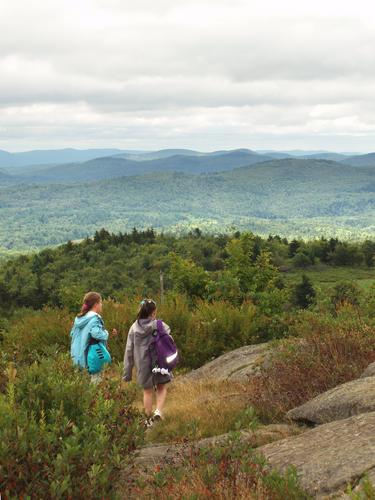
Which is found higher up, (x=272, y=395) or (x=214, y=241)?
(x=272, y=395)

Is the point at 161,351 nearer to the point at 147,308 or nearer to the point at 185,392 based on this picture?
the point at 147,308

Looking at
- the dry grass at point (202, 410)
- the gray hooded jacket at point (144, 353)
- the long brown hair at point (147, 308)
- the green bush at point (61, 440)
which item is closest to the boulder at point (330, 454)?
the dry grass at point (202, 410)

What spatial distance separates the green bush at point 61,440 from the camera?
12.0 ft

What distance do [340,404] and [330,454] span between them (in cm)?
148

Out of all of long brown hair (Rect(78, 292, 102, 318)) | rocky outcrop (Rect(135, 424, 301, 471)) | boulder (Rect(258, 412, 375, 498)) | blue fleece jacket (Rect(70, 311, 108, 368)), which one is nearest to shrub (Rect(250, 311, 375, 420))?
rocky outcrop (Rect(135, 424, 301, 471))

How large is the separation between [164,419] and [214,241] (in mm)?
108361

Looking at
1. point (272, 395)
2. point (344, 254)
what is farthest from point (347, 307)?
point (344, 254)

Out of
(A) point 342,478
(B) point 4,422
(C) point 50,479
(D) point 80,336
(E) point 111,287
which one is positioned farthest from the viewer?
(E) point 111,287

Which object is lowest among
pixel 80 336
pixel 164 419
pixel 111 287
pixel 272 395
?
pixel 111 287

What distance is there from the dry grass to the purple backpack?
0.65m

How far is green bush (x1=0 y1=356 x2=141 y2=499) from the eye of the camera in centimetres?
367

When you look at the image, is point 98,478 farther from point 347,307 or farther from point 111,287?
point 111,287

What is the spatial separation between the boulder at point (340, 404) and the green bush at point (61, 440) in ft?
8.34

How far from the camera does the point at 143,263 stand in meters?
98.1
